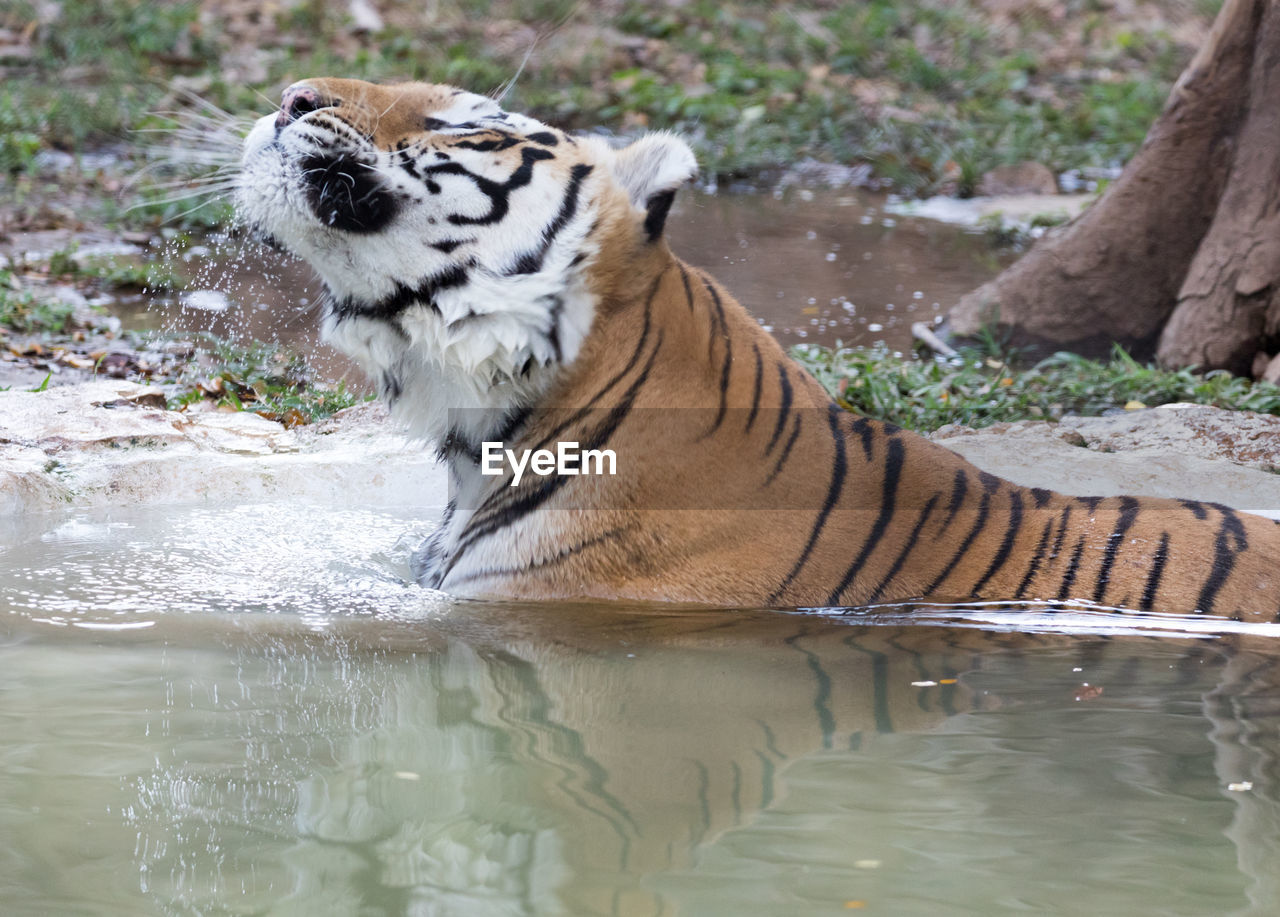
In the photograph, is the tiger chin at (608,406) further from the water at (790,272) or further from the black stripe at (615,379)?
the water at (790,272)

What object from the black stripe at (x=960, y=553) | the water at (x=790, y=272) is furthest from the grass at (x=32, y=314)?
the black stripe at (x=960, y=553)

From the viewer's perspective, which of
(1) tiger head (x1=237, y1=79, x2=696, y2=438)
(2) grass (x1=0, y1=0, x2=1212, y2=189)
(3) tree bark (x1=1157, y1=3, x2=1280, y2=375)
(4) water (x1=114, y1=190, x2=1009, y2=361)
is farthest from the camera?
(2) grass (x1=0, y1=0, x2=1212, y2=189)

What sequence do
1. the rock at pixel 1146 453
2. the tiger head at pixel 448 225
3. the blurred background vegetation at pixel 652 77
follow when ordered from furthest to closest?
1. the blurred background vegetation at pixel 652 77
2. the rock at pixel 1146 453
3. the tiger head at pixel 448 225

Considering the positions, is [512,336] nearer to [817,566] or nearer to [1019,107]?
[817,566]

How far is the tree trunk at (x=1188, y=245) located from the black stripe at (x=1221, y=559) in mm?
3020

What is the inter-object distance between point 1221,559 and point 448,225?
1625mm

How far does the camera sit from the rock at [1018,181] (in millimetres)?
9000

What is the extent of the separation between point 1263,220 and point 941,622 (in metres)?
3.50

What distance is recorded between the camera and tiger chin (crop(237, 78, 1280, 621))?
2648 mm

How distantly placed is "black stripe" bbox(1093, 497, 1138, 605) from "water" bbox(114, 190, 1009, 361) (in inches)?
118

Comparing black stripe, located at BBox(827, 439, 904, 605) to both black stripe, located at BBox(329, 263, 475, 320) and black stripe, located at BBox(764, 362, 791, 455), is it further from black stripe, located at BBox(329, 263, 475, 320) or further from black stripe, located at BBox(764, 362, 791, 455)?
black stripe, located at BBox(329, 263, 475, 320)

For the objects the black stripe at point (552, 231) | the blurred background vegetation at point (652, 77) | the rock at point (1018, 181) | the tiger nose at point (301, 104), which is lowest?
the black stripe at point (552, 231)

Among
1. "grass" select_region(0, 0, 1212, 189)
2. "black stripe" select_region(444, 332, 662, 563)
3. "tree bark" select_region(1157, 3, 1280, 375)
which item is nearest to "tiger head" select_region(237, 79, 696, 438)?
"black stripe" select_region(444, 332, 662, 563)

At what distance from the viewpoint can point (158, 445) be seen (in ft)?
12.2
